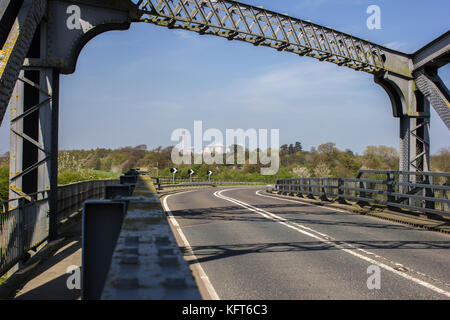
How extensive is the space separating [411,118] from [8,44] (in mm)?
16407

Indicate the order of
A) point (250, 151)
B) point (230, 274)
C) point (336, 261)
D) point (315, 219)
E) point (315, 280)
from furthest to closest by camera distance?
point (250, 151), point (315, 219), point (336, 261), point (230, 274), point (315, 280)

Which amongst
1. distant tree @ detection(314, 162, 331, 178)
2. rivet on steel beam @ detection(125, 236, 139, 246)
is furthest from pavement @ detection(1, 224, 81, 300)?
distant tree @ detection(314, 162, 331, 178)

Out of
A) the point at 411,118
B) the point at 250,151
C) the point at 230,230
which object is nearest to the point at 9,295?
the point at 230,230

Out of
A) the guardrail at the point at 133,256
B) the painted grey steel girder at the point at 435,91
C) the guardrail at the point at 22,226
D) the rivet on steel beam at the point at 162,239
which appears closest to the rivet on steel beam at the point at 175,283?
the guardrail at the point at 133,256

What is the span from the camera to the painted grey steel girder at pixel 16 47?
7.93m

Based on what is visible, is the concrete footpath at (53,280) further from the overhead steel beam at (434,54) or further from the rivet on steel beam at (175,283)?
the overhead steel beam at (434,54)

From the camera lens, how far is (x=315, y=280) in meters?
6.37

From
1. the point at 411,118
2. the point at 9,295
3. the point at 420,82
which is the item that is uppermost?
the point at 420,82

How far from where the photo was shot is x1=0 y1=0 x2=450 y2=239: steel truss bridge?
9.79m

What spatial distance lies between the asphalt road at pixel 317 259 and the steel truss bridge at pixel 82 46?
4389 millimetres

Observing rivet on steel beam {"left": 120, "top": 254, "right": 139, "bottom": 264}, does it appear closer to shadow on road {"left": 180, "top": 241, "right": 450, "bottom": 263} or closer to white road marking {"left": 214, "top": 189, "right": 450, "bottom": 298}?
white road marking {"left": 214, "top": 189, "right": 450, "bottom": 298}

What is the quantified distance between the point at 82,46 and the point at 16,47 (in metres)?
4.01

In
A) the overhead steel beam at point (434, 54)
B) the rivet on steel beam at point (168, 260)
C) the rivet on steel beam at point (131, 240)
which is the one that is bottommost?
the rivet on steel beam at point (168, 260)

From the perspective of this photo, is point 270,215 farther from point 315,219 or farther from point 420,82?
point 420,82
